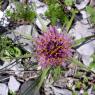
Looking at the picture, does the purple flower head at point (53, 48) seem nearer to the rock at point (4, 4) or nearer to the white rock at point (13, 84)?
the white rock at point (13, 84)

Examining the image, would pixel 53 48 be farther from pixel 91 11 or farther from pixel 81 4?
pixel 81 4

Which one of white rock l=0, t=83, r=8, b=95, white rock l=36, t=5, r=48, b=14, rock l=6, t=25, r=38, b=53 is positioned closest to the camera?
white rock l=0, t=83, r=8, b=95

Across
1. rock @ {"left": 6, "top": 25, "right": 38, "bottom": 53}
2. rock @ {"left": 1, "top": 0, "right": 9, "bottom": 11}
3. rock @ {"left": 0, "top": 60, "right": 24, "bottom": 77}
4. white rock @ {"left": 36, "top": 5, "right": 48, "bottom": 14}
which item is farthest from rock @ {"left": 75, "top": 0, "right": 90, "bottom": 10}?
rock @ {"left": 0, "top": 60, "right": 24, "bottom": 77}

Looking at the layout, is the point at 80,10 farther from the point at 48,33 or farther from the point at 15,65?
the point at 15,65

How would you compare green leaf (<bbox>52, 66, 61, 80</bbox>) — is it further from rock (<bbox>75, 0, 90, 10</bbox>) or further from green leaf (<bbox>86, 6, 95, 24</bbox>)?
→ rock (<bbox>75, 0, 90, 10</bbox>)

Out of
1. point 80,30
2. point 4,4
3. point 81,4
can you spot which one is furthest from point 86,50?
point 4,4

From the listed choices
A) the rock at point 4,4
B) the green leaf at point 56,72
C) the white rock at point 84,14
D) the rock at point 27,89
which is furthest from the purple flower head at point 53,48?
the rock at point 4,4
